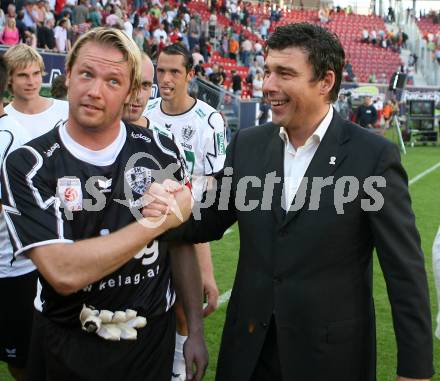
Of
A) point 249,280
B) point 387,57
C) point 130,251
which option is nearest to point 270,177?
point 249,280

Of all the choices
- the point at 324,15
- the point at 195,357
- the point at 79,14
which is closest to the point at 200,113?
the point at 195,357

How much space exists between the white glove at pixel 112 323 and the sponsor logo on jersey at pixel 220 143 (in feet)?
8.49

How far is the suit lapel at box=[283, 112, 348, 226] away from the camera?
2621 mm

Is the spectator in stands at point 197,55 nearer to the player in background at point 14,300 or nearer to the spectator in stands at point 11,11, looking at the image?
the spectator in stands at point 11,11

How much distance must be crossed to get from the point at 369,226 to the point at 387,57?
43830mm

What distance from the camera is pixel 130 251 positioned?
7.55 feet

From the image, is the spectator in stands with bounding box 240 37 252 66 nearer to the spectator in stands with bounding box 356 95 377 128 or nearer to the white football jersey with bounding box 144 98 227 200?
the spectator in stands with bounding box 356 95 377 128

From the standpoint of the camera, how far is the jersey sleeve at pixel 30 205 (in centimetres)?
233

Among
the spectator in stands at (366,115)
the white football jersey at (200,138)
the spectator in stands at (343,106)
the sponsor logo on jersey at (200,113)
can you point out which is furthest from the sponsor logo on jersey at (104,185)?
the spectator in stands at (343,106)

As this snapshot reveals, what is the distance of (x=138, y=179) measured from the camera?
2.54 m

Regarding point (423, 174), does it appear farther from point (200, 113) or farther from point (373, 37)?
point (373, 37)

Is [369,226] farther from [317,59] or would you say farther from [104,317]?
[104,317]

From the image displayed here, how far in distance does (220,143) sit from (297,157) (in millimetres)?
2348

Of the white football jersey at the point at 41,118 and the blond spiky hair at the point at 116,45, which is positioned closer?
the blond spiky hair at the point at 116,45
